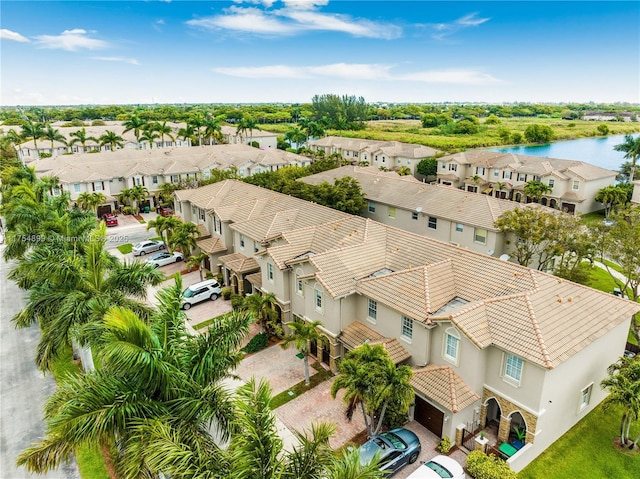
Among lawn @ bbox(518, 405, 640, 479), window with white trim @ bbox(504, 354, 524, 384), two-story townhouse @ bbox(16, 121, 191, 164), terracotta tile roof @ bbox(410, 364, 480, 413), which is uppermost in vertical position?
two-story townhouse @ bbox(16, 121, 191, 164)

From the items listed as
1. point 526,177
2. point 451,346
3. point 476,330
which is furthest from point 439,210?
point 526,177

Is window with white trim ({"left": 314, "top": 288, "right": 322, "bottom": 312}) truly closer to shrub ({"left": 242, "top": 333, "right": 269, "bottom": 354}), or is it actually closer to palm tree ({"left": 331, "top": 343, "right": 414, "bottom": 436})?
shrub ({"left": 242, "top": 333, "right": 269, "bottom": 354})

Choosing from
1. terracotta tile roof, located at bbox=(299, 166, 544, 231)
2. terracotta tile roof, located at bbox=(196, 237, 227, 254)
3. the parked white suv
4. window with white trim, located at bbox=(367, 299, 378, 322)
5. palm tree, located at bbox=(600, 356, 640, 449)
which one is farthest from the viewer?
terracotta tile roof, located at bbox=(299, 166, 544, 231)

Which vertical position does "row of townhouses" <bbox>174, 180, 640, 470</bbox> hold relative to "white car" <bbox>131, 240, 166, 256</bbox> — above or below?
above

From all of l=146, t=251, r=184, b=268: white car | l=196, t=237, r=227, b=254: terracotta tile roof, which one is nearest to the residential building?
l=146, t=251, r=184, b=268: white car

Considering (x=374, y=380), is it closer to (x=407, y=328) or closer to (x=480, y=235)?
(x=407, y=328)

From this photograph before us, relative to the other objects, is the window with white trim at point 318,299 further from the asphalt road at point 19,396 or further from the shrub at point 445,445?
the asphalt road at point 19,396

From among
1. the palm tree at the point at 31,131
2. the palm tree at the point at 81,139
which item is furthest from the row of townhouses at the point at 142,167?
the palm tree at the point at 81,139

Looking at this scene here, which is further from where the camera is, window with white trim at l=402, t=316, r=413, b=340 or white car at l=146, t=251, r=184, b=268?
white car at l=146, t=251, r=184, b=268
